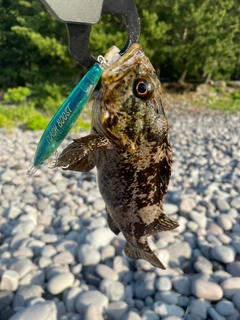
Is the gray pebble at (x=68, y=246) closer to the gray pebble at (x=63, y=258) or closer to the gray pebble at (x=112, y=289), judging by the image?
the gray pebble at (x=63, y=258)

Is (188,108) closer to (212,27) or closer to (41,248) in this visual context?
(212,27)

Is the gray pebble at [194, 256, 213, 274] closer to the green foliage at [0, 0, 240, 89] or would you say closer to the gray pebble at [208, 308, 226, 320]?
the gray pebble at [208, 308, 226, 320]

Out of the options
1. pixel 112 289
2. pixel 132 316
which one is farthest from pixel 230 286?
pixel 112 289

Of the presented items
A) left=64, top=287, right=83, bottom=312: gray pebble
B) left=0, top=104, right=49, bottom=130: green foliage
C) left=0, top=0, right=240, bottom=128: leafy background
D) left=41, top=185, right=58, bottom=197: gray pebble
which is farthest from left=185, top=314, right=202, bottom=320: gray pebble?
left=0, top=0, right=240, bottom=128: leafy background

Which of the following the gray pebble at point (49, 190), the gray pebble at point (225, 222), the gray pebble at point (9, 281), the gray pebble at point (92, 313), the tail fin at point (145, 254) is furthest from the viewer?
the gray pebble at point (49, 190)

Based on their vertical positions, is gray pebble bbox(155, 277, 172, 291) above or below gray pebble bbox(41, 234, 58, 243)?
above

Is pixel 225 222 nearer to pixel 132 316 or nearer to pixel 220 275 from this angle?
pixel 220 275

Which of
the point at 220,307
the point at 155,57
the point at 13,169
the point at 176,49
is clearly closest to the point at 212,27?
the point at 176,49

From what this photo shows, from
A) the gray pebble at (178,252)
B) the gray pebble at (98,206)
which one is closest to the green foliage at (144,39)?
the gray pebble at (98,206)
